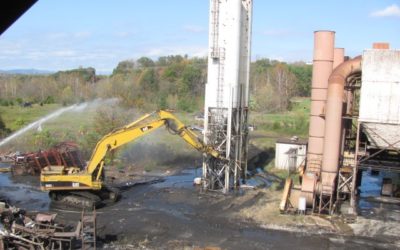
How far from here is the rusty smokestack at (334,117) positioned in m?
21.1

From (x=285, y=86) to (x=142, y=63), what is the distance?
7948 cm

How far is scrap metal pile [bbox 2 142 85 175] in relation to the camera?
28.3 m

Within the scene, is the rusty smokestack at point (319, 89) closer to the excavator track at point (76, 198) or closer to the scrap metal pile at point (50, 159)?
the excavator track at point (76, 198)

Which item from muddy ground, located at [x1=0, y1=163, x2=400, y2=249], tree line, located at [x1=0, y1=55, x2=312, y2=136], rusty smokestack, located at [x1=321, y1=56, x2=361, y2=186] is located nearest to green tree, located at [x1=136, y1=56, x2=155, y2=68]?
tree line, located at [x1=0, y1=55, x2=312, y2=136]

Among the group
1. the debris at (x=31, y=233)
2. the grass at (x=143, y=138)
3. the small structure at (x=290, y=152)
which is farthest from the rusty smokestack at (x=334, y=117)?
the debris at (x=31, y=233)

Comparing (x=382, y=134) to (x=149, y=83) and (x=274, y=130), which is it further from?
(x=149, y=83)

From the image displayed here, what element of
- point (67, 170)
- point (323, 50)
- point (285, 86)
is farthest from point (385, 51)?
point (285, 86)

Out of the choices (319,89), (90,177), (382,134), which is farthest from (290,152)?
(90,177)

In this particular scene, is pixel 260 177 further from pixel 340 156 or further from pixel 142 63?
pixel 142 63

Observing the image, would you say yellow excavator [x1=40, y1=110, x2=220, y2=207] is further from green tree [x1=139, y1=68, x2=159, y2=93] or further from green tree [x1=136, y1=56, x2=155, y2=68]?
green tree [x1=136, y1=56, x2=155, y2=68]

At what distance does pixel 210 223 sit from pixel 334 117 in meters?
7.81

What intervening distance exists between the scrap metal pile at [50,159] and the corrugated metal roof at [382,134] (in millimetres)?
17430

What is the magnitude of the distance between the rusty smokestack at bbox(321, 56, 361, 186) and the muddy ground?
2678 millimetres

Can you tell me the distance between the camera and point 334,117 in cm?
2136
